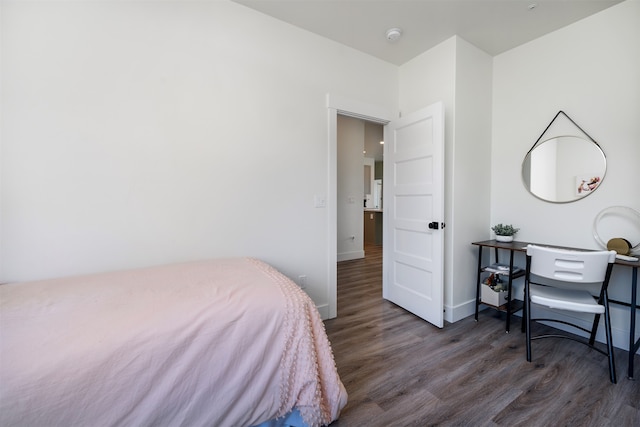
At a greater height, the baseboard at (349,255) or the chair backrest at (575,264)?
the chair backrest at (575,264)

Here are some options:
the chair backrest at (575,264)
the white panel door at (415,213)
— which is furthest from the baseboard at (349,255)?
the chair backrest at (575,264)

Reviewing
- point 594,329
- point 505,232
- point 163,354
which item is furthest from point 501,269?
point 163,354

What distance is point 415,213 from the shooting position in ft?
8.72

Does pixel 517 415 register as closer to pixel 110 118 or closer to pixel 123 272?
pixel 123 272

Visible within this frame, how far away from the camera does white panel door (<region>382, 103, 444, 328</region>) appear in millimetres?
2379

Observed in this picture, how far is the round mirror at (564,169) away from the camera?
2217 millimetres

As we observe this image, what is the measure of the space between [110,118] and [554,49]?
12.1 ft

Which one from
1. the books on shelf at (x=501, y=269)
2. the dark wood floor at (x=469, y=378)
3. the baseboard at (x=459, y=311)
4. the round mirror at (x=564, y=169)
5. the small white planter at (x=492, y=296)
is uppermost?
the round mirror at (x=564, y=169)

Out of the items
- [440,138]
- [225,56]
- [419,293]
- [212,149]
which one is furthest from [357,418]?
[225,56]

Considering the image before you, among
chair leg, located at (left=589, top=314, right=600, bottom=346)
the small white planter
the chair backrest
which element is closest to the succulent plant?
the small white planter

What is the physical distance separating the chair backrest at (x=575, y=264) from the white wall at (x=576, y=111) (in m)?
0.71

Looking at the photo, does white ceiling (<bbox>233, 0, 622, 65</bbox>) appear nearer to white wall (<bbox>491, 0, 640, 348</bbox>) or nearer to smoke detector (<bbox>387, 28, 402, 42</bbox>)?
smoke detector (<bbox>387, 28, 402, 42</bbox>)

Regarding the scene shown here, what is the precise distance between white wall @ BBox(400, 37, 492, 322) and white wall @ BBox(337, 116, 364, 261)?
7.51 ft

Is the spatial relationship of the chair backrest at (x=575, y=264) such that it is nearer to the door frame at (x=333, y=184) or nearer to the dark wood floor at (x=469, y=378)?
the dark wood floor at (x=469, y=378)
